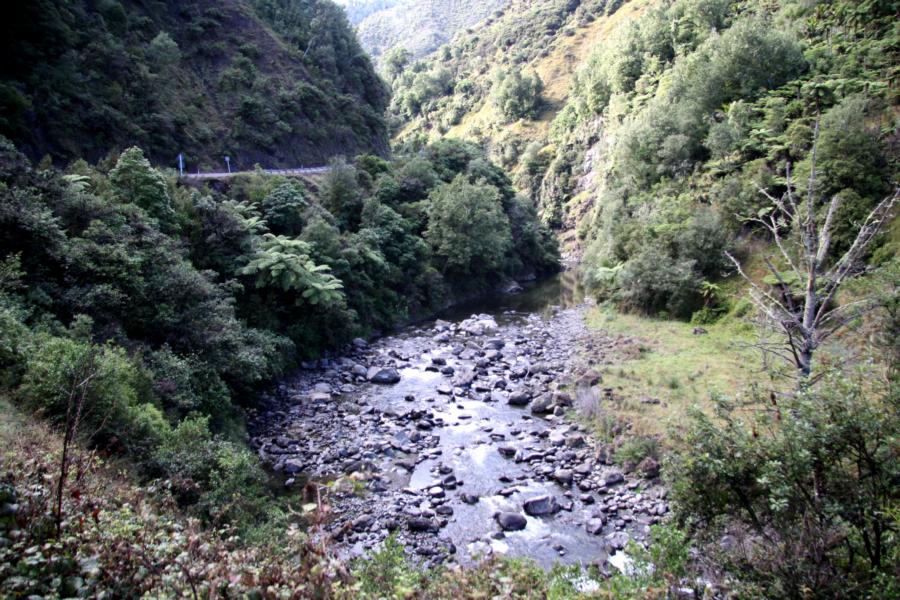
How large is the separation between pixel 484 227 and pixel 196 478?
30.7 meters

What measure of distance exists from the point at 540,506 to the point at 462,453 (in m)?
3.61

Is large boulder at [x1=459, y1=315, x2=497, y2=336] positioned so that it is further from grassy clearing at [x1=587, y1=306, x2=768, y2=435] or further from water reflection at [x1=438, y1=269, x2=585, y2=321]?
grassy clearing at [x1=587, y1=306, x2=768, y2=435]

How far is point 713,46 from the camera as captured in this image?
114 feet

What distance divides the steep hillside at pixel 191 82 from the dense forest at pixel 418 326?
225 mm

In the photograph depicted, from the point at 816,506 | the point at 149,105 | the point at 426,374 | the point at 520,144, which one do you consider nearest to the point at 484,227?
the point at 426,374

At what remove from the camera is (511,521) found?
11.6 meters

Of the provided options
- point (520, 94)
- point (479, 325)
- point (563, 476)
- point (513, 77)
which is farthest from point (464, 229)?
point (513, 77)

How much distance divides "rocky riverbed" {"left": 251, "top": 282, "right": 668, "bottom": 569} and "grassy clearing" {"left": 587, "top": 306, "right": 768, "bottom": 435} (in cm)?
137

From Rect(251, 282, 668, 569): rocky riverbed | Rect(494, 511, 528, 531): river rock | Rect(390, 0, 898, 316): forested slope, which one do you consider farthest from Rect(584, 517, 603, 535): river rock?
Rect(390, 0, 898, 316): forested slope

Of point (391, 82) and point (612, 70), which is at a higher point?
point (391, 82)

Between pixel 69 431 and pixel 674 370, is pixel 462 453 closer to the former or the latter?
pixel 674 370

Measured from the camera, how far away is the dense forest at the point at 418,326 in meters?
5.63

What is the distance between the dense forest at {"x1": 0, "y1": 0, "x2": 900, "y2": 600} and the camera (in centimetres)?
563

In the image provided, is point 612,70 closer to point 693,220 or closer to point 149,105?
point 693,220
